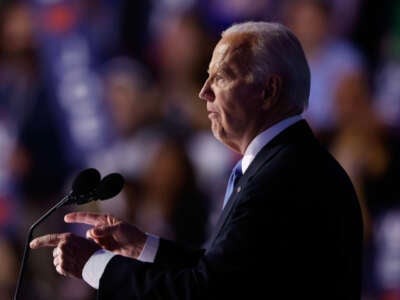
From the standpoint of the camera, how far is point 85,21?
623cm

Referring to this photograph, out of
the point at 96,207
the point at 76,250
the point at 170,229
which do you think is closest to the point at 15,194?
the point at 96,207

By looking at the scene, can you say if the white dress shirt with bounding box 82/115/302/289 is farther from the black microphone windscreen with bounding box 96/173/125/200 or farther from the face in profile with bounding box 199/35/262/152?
the black microphone windscreen with bounding box 96/173/125/200

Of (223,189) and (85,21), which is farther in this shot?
(85,21)

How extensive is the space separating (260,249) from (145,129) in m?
3.60

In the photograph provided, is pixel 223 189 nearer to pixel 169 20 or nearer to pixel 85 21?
pixel 169 20

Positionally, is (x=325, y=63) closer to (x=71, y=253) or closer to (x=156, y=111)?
(x=156, y=111)

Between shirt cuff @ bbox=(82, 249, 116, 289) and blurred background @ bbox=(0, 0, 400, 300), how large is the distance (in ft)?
8.77

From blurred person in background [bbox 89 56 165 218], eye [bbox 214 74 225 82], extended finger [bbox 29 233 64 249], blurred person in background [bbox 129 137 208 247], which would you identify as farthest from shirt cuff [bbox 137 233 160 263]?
blurred person in background [bbox 89 56 165 218]

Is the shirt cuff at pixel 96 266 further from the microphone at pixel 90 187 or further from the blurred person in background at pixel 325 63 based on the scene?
the blurred person in background at pixel 325 63

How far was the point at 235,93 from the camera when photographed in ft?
7.90

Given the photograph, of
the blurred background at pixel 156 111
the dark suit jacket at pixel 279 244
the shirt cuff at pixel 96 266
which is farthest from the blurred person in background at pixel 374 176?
the shirt cuff at pixel 96 266

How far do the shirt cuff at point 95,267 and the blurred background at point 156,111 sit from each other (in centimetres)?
267

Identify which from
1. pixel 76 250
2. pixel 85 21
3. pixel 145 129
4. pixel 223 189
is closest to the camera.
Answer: pixel 76 250

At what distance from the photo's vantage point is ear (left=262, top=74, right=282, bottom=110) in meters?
2.38
